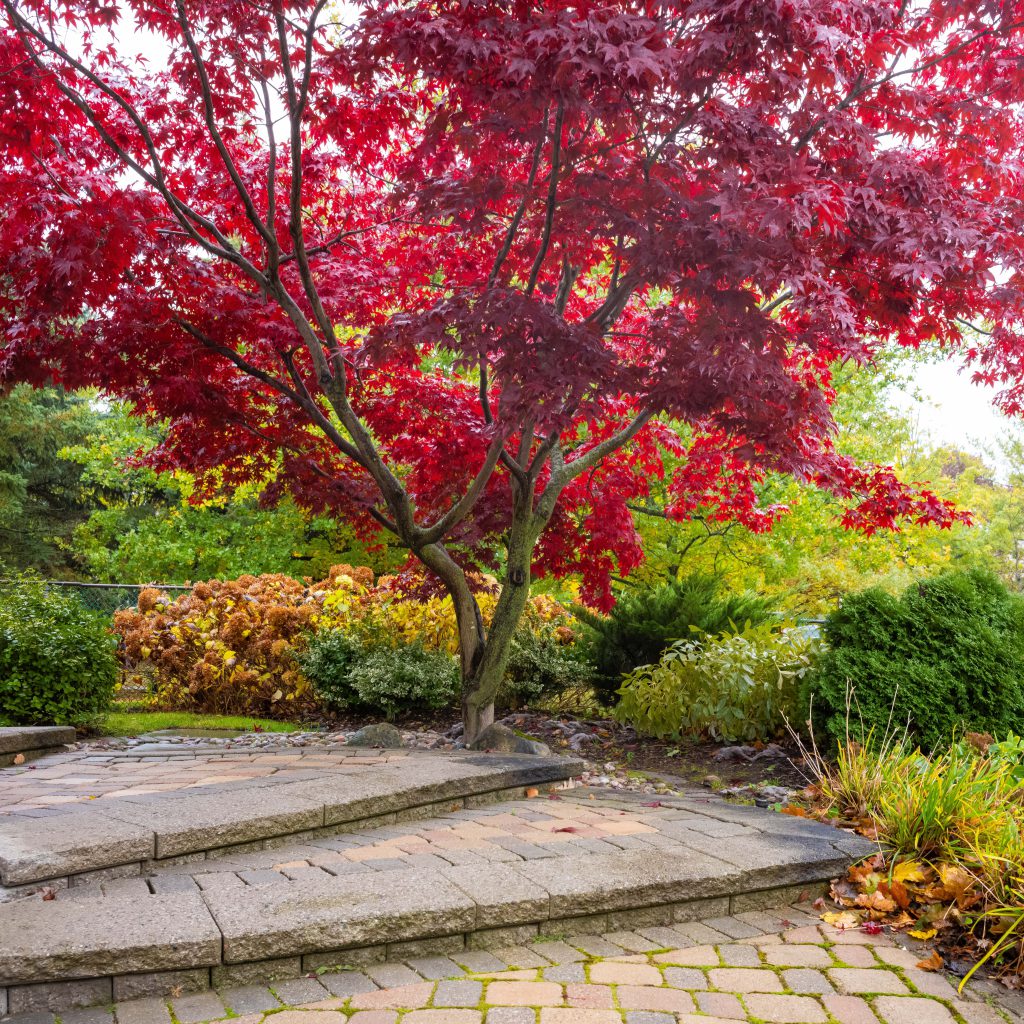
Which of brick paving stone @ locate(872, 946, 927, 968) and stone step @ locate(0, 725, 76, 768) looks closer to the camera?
brick paving stone @ locate(872, 946, 927, 968)

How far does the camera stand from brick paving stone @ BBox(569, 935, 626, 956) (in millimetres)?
2879

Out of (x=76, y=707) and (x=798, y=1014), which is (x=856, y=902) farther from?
(x=76, y=707)

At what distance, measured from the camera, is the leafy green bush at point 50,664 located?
6.34 m

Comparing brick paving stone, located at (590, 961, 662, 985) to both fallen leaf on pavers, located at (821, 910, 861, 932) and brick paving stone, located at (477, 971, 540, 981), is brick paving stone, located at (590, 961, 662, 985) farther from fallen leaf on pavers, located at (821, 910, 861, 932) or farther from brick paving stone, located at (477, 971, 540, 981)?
fallen leaf on pavers, located at (821, 910, 861, 932)

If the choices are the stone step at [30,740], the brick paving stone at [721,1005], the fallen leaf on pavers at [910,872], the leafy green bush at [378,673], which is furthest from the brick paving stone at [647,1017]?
the leafy green bush at [378,673]

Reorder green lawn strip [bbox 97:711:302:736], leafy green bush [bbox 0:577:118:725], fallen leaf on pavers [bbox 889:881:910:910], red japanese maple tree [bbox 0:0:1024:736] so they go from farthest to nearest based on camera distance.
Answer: green lawn strip [bbox 97:711:302:736]
leafy green bush [bbox 0:577:118:725]
red japanese maple tree [bbox 0:0:1024:736]
fallen leaf on pavers [bbox 889:881:910:910]

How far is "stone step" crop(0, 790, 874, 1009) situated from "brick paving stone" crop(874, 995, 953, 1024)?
0.72 metres

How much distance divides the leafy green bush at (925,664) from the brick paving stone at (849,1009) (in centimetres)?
233

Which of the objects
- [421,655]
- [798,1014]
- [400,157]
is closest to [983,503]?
[421,655]

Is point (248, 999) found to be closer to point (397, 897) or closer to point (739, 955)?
point (397, 897)

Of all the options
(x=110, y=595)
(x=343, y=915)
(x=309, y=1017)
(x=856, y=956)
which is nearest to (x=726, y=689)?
(x=856, y=956)

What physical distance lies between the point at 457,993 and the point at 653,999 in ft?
1.78

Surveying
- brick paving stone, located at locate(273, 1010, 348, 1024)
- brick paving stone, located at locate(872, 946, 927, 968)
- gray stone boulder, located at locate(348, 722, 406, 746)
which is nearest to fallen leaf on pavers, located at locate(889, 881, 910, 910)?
brick paving stone, located at locate(872, 946, 927, 968)

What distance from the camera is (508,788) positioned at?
4.60m
